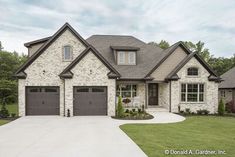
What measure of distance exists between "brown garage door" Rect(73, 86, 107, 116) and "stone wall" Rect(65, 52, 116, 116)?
1.36 ft

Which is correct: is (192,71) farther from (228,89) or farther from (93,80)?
(93,80)

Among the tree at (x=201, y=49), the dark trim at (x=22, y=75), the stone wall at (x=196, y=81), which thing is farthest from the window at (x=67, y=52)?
the tree at (x=201, y=49)

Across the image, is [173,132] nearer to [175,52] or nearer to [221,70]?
[175,52]

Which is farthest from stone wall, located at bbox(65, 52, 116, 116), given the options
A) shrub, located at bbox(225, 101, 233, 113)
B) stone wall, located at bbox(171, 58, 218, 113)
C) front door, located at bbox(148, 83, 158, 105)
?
shrub, located at bbox(225, 101, 233, 113)

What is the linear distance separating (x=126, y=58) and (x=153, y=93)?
4697 millimetres

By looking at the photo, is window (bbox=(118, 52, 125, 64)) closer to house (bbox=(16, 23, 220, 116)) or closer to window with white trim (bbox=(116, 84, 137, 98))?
house (bbox=(16, 23, 220, 116))

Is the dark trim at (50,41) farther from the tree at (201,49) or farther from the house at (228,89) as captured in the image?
the tree at (201,49)

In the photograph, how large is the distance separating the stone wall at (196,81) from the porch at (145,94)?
71 centimetres

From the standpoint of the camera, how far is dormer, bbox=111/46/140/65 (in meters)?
23.8

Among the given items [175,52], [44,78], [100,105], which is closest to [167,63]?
[175,52]

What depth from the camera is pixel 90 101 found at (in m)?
19.3

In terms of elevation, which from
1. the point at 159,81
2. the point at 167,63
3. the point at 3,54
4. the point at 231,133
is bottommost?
the point at 231,133

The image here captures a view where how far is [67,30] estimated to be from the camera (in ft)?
64.8

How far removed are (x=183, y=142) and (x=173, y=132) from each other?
7.66 feet
